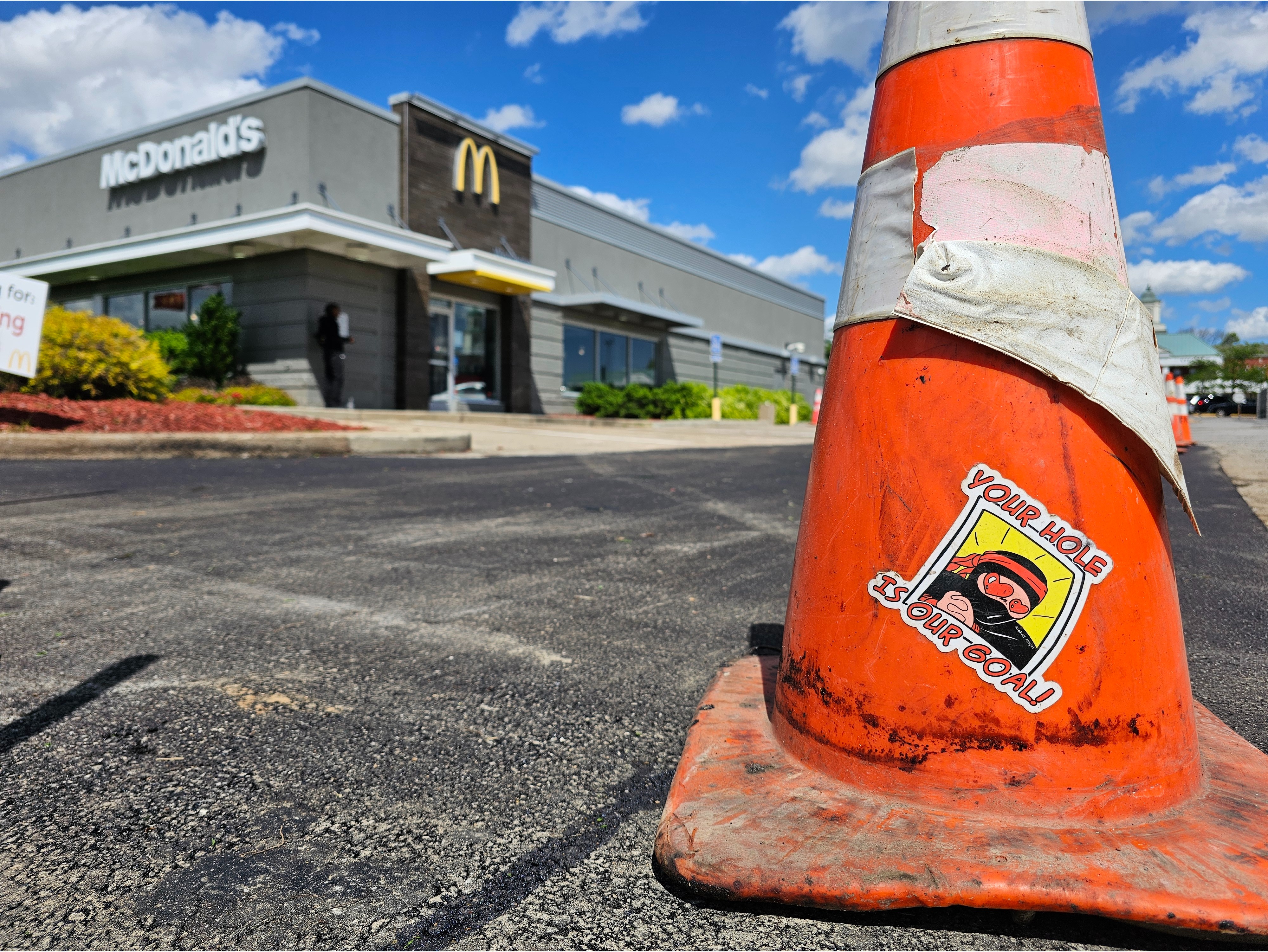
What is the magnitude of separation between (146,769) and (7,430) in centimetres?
960

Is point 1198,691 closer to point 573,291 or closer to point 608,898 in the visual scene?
point 608,898

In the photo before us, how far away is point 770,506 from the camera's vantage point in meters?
5.83

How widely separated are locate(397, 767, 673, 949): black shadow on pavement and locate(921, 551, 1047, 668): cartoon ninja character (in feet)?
2.26

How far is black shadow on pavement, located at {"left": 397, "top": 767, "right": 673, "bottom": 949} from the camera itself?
46.0 inches

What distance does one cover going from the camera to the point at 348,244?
16.5m

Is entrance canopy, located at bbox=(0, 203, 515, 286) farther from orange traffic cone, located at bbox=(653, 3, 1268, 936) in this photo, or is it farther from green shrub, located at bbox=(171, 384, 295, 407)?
orange traffic cone, located at bbox=(653, 3, 1268, 936)

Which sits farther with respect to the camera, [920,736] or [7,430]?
[7,430]

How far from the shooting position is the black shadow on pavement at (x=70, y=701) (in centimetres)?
182

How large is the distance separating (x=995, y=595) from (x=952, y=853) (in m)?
0.44

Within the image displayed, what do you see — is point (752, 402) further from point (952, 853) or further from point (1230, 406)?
point (1230, 406)

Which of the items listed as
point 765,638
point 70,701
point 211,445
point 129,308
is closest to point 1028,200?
point 765,638

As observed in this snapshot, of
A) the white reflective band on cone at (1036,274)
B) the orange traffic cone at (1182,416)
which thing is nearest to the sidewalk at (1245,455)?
the orange traffic cone at (1182,416)

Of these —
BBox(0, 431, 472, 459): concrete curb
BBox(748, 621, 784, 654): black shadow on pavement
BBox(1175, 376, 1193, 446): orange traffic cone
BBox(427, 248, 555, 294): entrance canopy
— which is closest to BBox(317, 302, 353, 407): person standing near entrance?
BBox(427, 248, 555, 294): entrance canopy

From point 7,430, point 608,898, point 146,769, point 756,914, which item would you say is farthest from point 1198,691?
point 7,430
